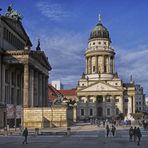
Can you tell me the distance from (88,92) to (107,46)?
22.7m

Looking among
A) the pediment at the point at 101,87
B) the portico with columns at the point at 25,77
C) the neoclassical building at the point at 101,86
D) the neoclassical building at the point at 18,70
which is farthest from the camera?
the neoclassical building at the point at 101,86

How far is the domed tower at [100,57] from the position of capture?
170762 millimetres

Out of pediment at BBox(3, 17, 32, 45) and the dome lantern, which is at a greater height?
the dome lantern

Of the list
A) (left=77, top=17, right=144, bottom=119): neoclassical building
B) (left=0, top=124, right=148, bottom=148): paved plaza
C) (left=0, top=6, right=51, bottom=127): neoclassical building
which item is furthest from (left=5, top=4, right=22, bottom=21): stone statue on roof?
(left=77, top=17, right=144, bottom=119): neoclassical building

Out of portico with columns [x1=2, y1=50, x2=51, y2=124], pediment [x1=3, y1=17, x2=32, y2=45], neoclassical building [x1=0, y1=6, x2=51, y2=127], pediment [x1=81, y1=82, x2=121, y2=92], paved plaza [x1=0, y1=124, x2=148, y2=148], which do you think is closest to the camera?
paved plaza [x1=0, y1=124, x2=148, y2=148]

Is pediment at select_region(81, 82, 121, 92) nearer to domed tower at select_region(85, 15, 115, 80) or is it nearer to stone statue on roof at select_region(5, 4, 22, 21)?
domed tower at select_region(85, 15, 115, 80)

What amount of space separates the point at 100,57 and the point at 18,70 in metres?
89.5

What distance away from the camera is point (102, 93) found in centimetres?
→ 16438

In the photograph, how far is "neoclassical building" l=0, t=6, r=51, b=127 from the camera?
243 ft

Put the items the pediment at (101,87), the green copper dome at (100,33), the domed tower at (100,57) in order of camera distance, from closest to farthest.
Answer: the pediment at (101,87)
the domed tower at (100,57)
the green copper dome at (100,33)

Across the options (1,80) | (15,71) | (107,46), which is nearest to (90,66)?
(107,46)

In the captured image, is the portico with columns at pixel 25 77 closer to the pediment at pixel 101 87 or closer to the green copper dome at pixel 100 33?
the pediment at pixel 101 87

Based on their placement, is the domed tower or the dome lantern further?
the dome lantern

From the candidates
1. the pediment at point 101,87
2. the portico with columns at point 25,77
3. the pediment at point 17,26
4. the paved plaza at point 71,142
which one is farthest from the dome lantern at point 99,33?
the paved plaza at point 71,142
